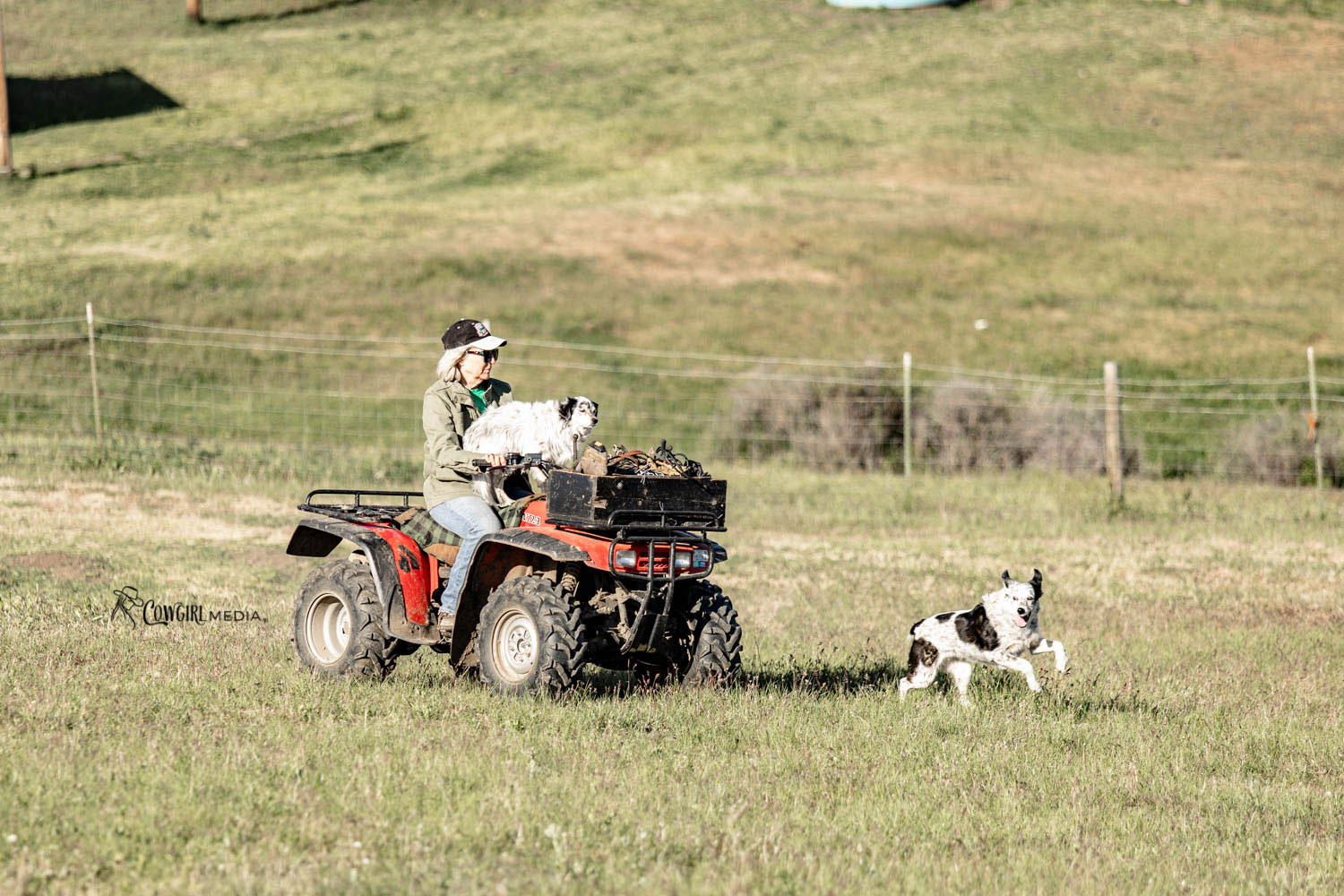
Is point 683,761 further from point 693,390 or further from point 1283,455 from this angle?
point 693,390

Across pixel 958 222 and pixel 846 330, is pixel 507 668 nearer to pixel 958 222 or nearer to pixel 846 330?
pixel 846 330

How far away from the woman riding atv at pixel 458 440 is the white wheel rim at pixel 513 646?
0.30 m

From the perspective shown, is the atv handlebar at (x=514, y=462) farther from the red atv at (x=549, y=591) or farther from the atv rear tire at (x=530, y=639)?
the atv rear tire at (x=530, y=639)

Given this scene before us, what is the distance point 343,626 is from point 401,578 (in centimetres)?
90

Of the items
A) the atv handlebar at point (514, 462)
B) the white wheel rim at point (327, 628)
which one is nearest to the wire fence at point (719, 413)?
the white wheel rim at point (327, 628)

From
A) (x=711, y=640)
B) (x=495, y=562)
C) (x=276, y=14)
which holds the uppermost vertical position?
(x=276, y=14)

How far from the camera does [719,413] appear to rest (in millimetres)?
26406

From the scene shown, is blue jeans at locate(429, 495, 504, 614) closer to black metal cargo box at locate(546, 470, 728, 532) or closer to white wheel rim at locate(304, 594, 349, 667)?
black metal cargo box at locate(546, 470, 728, 532)

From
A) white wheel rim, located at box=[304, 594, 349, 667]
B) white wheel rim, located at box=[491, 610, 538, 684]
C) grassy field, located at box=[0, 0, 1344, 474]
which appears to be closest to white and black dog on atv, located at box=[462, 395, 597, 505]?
white wheel rim, located at box=[491, 610, 538, 684]

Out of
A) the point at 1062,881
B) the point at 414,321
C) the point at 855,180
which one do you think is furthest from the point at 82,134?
the point at 1062,881

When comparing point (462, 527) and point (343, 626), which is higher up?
point (462, 527)

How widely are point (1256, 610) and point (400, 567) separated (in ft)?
27.1

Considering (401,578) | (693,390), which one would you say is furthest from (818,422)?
(401,578)

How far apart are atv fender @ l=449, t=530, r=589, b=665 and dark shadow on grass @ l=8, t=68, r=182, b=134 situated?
48266mm
